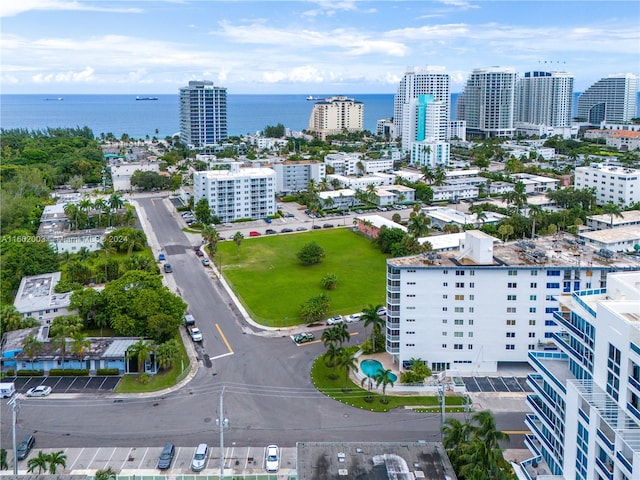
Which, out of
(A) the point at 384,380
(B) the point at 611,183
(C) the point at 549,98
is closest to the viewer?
(A) the point at 384,380

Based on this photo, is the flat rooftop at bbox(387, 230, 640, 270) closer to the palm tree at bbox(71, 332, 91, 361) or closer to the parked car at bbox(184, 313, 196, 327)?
the parked car at bbox(184, 313, 196, 327)

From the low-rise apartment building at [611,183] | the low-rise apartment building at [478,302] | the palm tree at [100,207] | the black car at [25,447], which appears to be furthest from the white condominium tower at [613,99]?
the black car at [25,447]

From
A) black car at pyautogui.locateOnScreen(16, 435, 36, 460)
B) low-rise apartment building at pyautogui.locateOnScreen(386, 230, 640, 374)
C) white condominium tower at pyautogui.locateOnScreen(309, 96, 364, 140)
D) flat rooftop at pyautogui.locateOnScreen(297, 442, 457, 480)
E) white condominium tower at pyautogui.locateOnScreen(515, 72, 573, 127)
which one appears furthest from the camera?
white condominium tower at pyautogui.locateOnScreen(515, 72, 573, 127)

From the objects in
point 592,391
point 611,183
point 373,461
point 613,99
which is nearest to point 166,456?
point 373,461

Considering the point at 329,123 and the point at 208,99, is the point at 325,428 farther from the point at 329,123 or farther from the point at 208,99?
the point at 329,123

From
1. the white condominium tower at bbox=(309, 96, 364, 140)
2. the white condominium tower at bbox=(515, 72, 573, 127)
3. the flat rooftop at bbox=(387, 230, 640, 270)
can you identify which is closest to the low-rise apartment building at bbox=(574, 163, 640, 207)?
the flat rooftop at bbox=(387, 230, 640, 270)

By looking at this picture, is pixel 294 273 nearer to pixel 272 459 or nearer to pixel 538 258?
pixel 538 258
